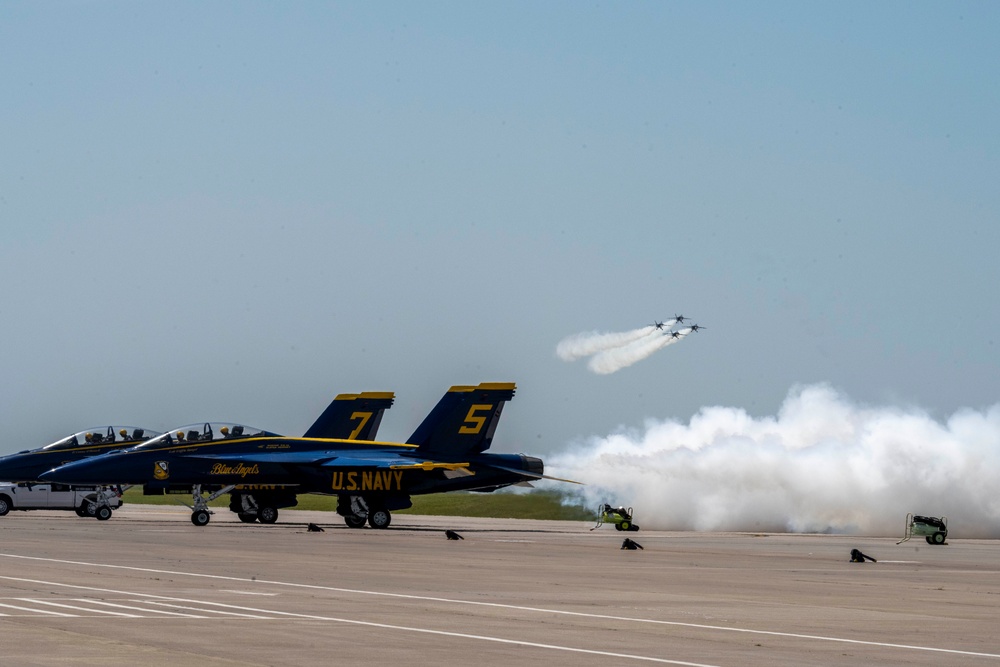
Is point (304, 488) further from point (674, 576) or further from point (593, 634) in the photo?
point (593, 634)

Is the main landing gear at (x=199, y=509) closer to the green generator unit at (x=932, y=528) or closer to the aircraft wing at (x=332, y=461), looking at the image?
the aircraft wing at (x=332, y=461)

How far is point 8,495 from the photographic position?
5584cm

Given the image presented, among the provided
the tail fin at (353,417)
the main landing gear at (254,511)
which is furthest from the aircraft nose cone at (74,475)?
the tail fin at (353,417)

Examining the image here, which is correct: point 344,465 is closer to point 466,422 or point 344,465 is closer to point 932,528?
point 466,422

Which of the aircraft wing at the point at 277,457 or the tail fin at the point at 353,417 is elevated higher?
the tail fin at the point at 353,417

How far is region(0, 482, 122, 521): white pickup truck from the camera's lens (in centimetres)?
5581

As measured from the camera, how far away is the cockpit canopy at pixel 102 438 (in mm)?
54281

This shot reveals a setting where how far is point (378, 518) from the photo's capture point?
Result: 170 feet

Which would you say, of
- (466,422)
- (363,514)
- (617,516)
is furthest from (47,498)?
(617,516)

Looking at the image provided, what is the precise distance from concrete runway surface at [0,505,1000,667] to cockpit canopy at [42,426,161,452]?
1747cm

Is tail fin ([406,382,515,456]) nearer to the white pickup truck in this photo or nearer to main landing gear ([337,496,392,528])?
main landing gear ([337,496,392,528])

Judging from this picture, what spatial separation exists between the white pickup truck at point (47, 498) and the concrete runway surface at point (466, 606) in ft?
64.5

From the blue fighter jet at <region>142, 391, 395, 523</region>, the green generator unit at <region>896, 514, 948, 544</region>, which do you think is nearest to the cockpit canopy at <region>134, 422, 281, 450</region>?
the blue fighter jet at <region>142, 391, 395, 523</region>

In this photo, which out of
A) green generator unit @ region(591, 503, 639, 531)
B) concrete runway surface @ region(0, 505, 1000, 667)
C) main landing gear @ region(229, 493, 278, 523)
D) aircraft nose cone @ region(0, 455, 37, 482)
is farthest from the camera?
green generator unit @ region(591, 503, 639, 531)
